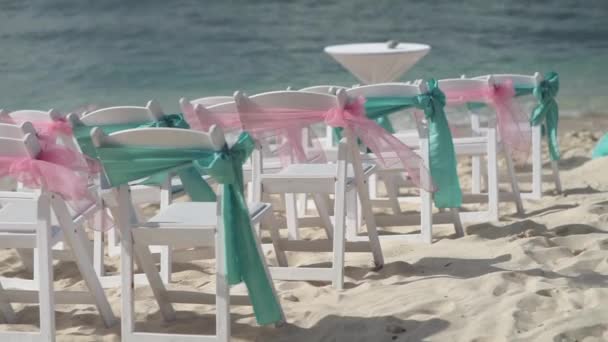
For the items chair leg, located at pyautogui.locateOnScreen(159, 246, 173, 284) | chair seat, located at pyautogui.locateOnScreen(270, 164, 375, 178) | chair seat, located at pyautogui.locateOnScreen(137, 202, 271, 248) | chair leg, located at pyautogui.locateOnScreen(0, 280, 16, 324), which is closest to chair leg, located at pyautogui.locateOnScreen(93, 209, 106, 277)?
chair leg, located at pyautogui.locateOnScreen(159, 246, 173, 284)

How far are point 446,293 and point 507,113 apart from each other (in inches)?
69.2

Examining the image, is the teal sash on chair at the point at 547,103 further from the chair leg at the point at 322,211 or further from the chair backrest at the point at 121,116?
the chair backrest at the point at 121,116

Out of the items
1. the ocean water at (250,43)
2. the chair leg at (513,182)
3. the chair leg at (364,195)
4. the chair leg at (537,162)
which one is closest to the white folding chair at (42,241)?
the chair leg at (364,195)

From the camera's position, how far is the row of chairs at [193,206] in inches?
147

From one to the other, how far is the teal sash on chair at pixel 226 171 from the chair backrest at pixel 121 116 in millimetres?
738

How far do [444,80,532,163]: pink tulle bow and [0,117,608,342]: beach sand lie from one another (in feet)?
1.31

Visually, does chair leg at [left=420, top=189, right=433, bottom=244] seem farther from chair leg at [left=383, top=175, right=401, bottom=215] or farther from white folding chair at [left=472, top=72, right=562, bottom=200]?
white folding chair at [left=472, top=72, right=562, bottom=200]

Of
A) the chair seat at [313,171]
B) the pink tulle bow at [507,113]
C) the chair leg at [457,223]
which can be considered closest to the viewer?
the chair seat at [313,171]

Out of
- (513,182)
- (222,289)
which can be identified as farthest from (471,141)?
(222,289)

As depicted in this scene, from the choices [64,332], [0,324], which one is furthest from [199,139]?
[0,324]

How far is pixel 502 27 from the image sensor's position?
66.3 ft

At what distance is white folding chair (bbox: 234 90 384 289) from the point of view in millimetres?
4359

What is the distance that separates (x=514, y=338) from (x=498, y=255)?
1.27 meters

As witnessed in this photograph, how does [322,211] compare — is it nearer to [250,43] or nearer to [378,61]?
[378,61]
